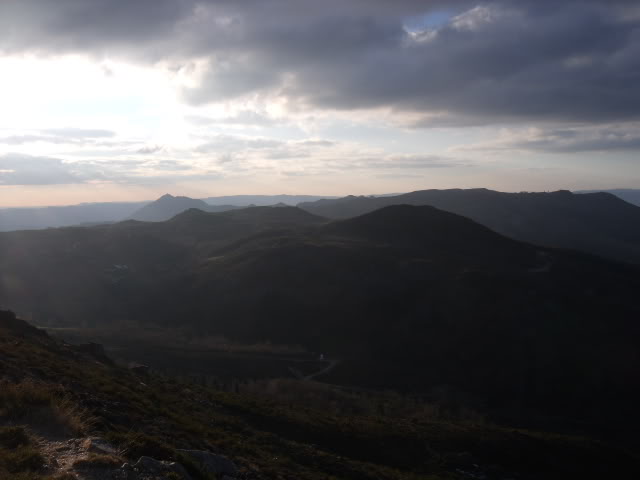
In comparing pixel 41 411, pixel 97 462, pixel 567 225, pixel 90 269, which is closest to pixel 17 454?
pixel 97 462

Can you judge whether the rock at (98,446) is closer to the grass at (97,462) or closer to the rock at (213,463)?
the grass at (97,462)

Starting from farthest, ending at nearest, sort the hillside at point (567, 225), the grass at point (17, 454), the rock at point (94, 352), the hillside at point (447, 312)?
the hillside at point (567, 225) → the hillside at point (447, 312) → the rock at point (94, 352) → the grass at point (17, 454)

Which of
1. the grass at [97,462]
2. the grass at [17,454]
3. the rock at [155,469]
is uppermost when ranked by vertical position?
the grass at [17,454]

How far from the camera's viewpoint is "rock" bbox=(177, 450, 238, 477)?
33.4 ft

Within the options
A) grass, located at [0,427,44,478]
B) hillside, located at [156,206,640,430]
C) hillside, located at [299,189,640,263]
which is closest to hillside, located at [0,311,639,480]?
grass, located at [0,427,44,478]

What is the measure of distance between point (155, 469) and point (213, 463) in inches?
120

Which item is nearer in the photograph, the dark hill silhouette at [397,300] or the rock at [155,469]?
the rock at [155,469]

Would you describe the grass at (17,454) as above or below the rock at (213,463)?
above

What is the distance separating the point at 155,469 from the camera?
781 cm

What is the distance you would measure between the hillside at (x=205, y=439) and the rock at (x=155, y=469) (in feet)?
0.08

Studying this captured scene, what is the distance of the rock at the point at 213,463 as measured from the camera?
10174mm

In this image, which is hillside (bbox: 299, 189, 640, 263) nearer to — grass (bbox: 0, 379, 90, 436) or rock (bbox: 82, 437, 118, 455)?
grass (bbox: 0, 379, 90, 436)

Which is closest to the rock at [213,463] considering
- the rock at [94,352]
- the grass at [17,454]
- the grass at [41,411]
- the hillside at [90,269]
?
the grass at [41,411]

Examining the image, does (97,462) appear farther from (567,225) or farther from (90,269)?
(567,225)
